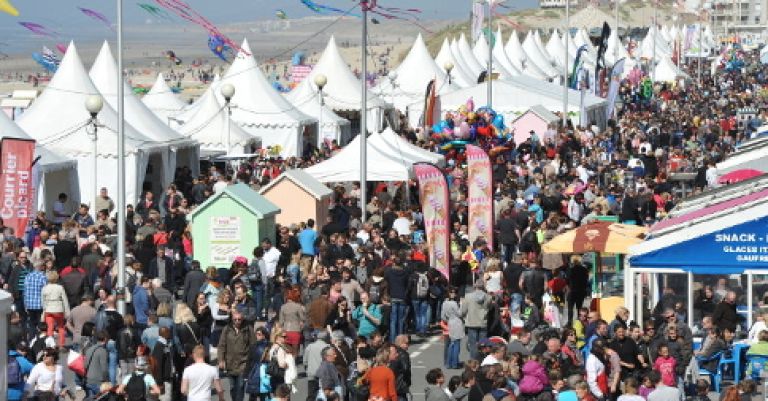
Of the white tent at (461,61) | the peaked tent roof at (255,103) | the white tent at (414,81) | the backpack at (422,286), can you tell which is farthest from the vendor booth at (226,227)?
the white tent at (461,61)

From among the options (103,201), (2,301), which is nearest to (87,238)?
(103,201)

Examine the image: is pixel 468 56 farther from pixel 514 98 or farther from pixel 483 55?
pixel 514 98

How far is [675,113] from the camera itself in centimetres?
5966

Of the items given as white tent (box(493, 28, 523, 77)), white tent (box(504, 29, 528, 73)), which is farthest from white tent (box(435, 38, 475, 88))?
white tent (box(504, 29, 528, 73))

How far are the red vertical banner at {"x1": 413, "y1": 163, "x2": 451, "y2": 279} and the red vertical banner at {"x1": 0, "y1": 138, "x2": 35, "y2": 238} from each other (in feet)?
16.1

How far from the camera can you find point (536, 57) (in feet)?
261

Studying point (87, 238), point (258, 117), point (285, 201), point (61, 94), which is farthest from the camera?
point (258, 117)

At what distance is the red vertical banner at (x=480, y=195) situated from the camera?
27.4 meters

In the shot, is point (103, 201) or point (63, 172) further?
point (63, 172)

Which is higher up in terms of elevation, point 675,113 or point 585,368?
point 675,113

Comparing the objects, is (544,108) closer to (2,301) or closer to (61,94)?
(61,94)

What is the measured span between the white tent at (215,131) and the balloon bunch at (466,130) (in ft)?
14.3

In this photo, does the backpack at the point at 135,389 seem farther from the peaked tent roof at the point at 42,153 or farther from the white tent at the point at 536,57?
the white tent at the point at 536,57

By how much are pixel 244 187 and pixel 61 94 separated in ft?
27.5
